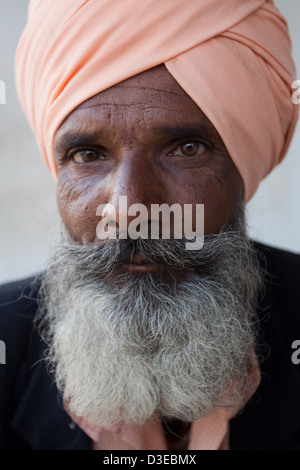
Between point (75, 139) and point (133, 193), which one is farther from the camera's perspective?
point (75, 139)

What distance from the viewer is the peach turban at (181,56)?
4.95 feet

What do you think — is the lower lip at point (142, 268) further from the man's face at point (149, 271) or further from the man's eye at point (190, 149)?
the man's eye at point (190, 149)

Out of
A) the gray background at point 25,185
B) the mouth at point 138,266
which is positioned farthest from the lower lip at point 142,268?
the gray background at point 25,185

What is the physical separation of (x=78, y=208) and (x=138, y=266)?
0.95 feet

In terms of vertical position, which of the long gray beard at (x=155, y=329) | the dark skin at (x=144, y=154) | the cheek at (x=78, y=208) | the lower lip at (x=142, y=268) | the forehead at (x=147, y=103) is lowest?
the long gray beard at (x=155, y=329)

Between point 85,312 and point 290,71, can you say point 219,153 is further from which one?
point 85,312

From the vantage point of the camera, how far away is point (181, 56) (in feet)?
4.95

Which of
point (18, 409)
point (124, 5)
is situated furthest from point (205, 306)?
point (124, 5)

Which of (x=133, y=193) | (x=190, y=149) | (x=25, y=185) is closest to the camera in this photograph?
(x=133, y=193)

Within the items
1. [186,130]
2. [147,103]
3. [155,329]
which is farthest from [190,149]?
[155,329]

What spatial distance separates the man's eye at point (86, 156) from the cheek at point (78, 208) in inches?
2.8

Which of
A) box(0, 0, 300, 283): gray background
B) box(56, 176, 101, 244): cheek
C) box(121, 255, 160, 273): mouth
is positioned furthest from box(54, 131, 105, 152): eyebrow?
box(0, 0, 300, 283): gray background

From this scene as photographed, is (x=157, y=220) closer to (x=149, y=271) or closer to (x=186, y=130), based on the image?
(x=149, y=271)

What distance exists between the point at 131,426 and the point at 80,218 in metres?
0.72
